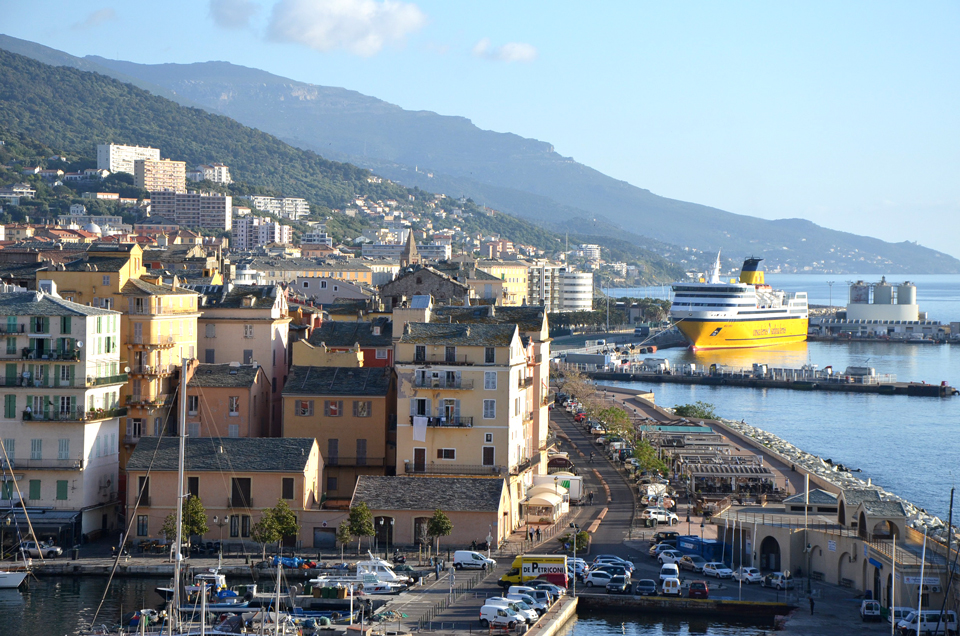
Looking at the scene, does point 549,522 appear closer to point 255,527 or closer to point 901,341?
point 255,527

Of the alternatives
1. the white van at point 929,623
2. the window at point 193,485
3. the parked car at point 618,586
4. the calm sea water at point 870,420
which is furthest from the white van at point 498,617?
the calm sea water at point 870,420

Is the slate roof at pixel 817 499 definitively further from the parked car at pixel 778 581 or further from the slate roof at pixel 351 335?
the slate roof at pixel 351 335

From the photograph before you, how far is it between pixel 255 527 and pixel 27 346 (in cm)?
868

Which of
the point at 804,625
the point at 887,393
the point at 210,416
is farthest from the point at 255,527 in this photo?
the point at 887,393

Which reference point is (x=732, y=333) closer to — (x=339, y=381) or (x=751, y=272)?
(x=751, y=272)

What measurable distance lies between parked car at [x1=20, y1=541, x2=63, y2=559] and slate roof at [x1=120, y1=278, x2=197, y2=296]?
9547 mm

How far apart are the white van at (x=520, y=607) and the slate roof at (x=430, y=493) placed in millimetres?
6933

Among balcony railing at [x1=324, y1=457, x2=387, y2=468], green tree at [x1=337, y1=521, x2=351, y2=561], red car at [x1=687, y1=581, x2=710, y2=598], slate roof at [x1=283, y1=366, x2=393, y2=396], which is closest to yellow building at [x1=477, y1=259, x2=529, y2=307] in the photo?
slate roof at [x1=283, y1=366, x2=393, y2=396]

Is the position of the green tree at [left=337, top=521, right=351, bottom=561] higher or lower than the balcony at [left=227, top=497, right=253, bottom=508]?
lower

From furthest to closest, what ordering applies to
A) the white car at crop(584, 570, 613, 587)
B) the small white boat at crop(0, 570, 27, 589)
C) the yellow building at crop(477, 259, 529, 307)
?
the yellow building at crop(477, 259, 529, 307) → the small white boat at crop(0, 570, 27, 589) → the white car at crop(584, 570, 613, 587)

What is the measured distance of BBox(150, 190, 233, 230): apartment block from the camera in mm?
190750

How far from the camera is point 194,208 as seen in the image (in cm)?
19300

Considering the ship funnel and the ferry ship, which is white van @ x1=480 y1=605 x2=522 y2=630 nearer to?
the ferry ship

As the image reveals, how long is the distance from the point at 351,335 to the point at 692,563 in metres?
17.1
